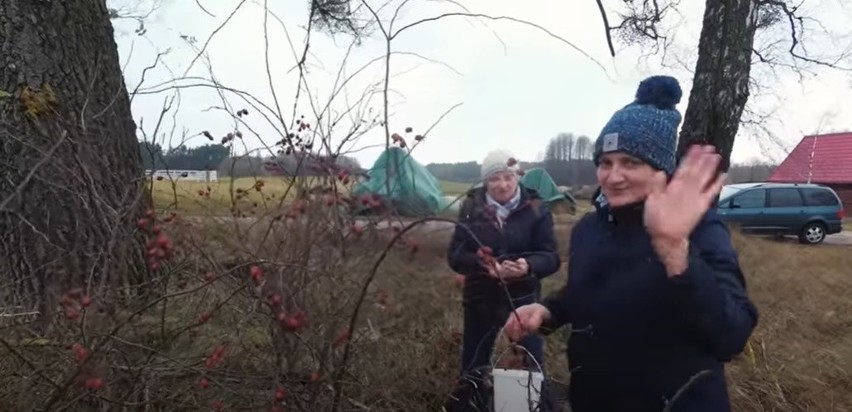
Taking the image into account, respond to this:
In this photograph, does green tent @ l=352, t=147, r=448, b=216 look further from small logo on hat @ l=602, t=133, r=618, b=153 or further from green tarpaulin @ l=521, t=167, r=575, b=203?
green tarpaulin @ l=521, t=167, r=575, b=203

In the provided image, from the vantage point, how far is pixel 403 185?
233cm

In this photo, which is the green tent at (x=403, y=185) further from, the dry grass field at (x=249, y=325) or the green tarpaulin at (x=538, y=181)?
the green tarpaulin at (x=538, y=181)

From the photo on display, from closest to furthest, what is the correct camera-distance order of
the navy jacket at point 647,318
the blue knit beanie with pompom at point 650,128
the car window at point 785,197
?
the navy jacket at point 647,318, the blue knit beanie with pompom at point 650,128, the car window at point 785,197

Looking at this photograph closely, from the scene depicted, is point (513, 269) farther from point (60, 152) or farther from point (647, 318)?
point (60, 152)

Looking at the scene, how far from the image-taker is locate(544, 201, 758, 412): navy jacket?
166 centimetres

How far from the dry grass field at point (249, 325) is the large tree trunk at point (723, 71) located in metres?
3.54

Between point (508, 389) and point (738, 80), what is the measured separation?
4023mm

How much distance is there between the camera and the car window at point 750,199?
15.2 m

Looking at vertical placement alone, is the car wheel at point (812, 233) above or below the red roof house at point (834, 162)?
below

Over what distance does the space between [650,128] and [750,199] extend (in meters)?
14.8

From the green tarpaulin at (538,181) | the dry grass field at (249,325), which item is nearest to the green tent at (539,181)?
the green tarpaulin at (538,181)

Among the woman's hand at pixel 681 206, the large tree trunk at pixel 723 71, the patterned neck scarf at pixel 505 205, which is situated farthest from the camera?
the large tree trunk at pixel 723 71

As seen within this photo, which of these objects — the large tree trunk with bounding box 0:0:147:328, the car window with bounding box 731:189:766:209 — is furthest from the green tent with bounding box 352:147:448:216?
the car window with bounding box 731:189:766:209

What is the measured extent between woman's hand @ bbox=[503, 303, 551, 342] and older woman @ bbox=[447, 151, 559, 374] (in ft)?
2.26
